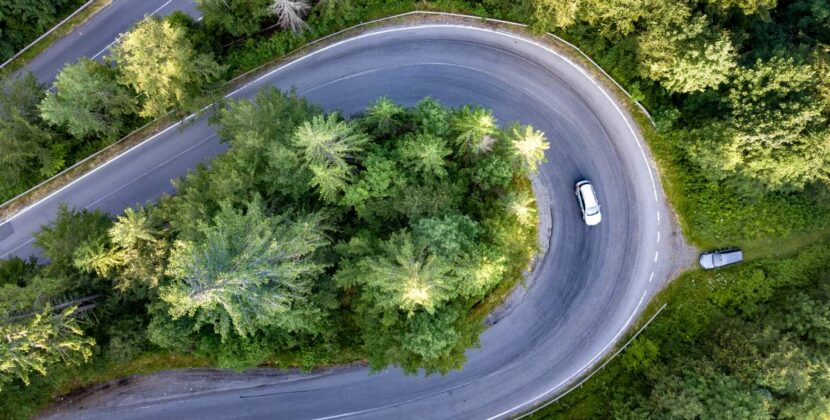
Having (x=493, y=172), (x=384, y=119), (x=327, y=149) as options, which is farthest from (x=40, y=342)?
(x=493, y=172)

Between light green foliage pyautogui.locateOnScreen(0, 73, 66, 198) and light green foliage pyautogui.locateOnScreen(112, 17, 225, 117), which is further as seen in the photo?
light green foliage pyautogui.locateOnScreen(0, 73, 66, 198)

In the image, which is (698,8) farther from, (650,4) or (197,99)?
(197,99)

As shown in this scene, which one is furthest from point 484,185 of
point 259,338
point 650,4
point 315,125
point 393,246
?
point 259,338

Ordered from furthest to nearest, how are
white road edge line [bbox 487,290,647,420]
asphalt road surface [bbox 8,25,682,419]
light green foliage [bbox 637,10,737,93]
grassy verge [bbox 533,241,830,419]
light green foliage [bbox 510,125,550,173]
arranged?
1. asphalt road surface [bbox 8,25,682,419]
2. white road edge line [bbox 487,290,647,420]
3. grassy verge [bbox 533,241,830,419]
4. light green foliage [bbox 637,10,737,93]
5. light green foliage [bbox 510,125,550,173]

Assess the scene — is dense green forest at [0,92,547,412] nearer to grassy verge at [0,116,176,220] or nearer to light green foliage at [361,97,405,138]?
light green foliage at [361,97,405,138]

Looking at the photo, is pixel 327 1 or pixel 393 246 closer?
pixel 393 246

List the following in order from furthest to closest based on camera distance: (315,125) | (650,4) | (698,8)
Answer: (698,8), (650,4), (315,125)

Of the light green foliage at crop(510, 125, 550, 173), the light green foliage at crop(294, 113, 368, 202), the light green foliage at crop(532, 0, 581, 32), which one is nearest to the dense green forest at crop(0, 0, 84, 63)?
the light green foliage at crop(294, 113, 368, 202)

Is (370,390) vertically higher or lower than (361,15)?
lower
